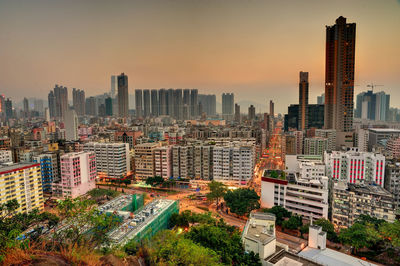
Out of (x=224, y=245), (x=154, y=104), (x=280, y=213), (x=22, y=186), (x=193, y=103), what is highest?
(x=193, y=103)

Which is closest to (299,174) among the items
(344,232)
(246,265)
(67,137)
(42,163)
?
(344,232)

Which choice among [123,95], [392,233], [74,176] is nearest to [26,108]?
[123,95]

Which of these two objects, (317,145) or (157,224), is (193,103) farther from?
(157,224)

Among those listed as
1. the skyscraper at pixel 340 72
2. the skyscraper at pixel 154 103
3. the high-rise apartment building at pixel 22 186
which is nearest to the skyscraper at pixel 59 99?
the skyscraper at pixel 154 103

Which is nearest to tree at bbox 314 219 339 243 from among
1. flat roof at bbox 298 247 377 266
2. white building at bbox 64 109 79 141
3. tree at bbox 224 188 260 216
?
flat roof at bbox 298 247 377 266

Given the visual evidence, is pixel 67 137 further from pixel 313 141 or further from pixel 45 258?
pixel 45 258

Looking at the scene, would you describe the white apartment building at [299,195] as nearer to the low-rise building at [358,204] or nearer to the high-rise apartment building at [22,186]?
the low-rise building at [358,204]
